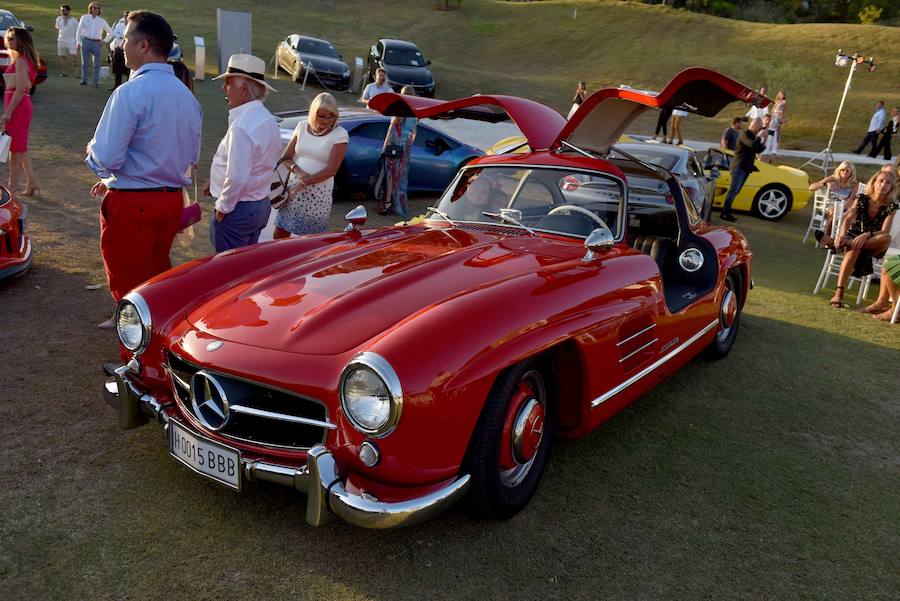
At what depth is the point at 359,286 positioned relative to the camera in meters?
3.49

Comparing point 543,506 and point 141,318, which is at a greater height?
point 141,318

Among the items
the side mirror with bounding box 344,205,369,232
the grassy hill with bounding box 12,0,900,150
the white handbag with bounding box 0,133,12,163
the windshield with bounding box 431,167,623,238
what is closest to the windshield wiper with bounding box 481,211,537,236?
the windshield with bounding box 431,167,623,238

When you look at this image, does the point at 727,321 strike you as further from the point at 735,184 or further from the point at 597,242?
the point at 735,184

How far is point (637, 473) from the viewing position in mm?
3912

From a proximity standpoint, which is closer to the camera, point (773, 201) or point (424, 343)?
point (424, 343)

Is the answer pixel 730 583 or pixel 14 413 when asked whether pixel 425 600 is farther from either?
pixel 14 413

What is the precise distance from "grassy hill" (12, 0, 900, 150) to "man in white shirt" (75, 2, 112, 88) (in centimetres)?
913

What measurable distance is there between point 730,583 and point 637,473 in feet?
2.96

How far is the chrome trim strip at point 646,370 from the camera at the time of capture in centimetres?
367

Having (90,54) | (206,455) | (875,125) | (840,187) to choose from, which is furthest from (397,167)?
(875,125)

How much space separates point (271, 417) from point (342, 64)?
2168 centimetres

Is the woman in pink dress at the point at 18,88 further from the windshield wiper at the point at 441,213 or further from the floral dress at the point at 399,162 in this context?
the windshield wiper at the point at 441,213

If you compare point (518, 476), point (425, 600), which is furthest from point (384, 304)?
point (425, 600)

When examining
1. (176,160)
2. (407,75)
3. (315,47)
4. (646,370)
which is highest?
(315,47)
